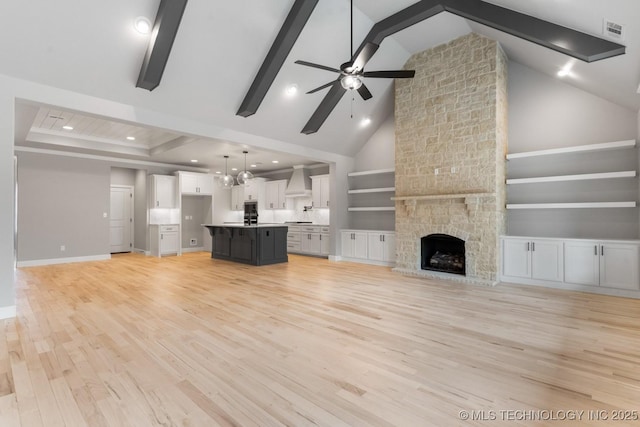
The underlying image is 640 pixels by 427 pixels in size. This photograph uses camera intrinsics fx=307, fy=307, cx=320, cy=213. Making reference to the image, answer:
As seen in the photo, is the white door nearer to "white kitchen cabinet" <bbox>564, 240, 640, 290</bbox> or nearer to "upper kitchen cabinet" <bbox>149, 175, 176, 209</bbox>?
"upper kitchen cabinet" <bbox>149, 175, 176, 209</bbox>

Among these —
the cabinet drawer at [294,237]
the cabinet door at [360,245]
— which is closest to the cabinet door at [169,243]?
the cabinet drawer at [294,237]

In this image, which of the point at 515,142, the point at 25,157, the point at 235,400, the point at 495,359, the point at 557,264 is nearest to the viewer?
the point at 235,400

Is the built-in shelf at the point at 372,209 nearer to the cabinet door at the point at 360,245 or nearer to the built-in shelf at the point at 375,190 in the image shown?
the built-in shelf at the point at 375,190

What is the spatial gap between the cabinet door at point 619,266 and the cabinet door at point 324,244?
18.9ft

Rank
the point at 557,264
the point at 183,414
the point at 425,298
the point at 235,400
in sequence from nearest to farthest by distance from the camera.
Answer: the point at 183,414
the point at 235,400
the point at 425,298
the point at 557,264

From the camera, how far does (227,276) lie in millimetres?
6102

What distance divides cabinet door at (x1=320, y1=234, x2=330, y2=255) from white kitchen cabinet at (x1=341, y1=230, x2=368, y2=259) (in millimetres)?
681

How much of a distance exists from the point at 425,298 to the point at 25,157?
9435 millimetres

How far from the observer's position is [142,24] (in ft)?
12.2

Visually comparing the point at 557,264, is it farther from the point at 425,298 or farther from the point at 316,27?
the point at 316,27

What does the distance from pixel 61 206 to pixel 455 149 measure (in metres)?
9.48

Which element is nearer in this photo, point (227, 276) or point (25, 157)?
point (227, 276)

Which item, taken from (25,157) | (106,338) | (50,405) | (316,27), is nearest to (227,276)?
(106,338)

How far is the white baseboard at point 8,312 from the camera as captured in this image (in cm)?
359
